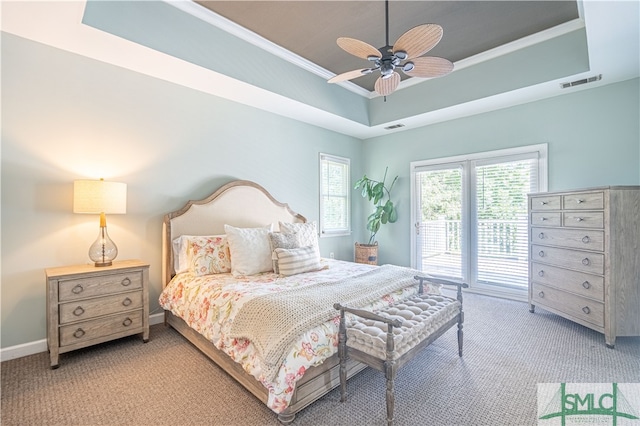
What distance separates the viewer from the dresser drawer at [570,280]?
274 centimetres

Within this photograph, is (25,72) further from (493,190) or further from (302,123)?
(493,190)

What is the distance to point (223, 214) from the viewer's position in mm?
3627

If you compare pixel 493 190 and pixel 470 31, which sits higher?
pixel 470 31

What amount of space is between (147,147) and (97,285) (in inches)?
57.8

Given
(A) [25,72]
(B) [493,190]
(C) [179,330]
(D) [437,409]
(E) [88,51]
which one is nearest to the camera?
(D) [437,409]

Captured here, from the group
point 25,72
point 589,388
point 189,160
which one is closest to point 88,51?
point 25,72

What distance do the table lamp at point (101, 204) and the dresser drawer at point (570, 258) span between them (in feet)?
14.3

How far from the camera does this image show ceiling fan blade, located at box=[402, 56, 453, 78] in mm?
2270

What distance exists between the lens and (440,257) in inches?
187

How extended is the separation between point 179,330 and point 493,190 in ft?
14.2

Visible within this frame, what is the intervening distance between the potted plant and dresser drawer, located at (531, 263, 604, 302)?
2.18 metres

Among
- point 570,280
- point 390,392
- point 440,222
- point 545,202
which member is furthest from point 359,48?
point 440,222

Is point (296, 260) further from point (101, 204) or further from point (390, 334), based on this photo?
point (101, 204)

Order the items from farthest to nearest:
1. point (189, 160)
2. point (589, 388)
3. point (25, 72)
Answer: point (189, 160), point (25, 72), point (589, 388)
